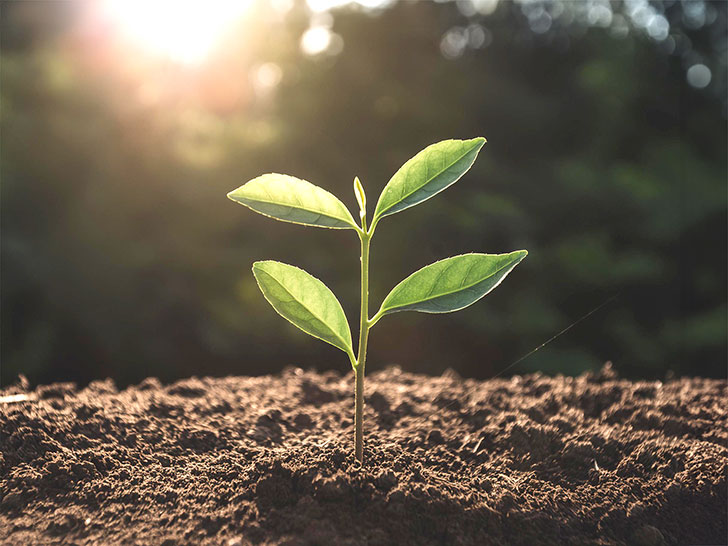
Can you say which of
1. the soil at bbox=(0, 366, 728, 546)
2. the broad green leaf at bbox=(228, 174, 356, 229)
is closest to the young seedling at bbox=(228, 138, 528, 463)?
the broad green leaf at bbox=(228, 174, 356, 229)

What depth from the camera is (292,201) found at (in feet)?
3.10

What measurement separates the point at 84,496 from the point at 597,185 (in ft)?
15.8

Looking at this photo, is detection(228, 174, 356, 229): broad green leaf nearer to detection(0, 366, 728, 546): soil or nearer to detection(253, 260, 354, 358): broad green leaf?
detection(253, 260, 354, 358): broad green leaf

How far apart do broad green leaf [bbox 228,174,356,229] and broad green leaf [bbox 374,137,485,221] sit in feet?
0.22

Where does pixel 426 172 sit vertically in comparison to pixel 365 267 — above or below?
above

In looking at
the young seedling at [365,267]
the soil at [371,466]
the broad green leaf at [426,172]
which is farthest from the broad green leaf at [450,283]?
the soil at [371,466]

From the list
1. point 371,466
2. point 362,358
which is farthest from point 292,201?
point 371,466

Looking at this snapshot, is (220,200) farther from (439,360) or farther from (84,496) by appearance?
(84,496)

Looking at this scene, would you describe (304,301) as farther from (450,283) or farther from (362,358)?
(450,283)

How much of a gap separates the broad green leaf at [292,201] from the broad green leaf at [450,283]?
136 mm

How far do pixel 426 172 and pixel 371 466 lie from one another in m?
0.47

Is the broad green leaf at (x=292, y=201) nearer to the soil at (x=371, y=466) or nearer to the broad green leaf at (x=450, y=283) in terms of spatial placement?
the broad green leaf at (x=450, y=283)

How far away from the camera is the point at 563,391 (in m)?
1.41

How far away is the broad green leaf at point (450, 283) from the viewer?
94 cm
